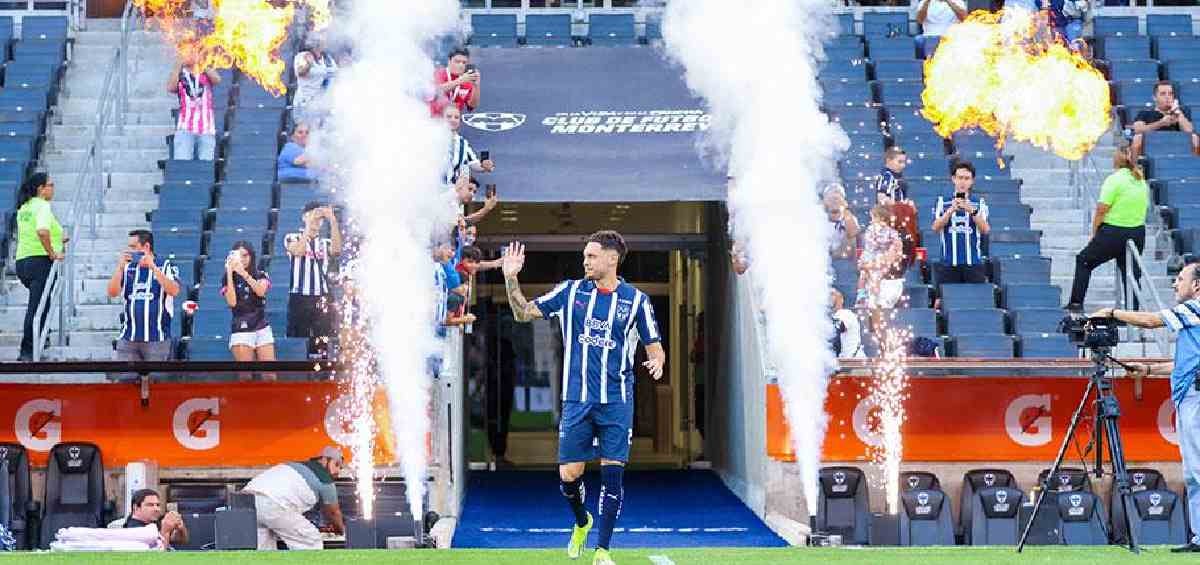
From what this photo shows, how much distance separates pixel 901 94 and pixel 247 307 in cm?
914

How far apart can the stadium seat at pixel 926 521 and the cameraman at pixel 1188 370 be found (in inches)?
139

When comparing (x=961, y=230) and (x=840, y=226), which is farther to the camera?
(x=840, y=226)

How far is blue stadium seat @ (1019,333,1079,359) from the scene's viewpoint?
17.9 m

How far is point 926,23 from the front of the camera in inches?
928

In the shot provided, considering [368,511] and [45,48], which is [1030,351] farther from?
[45,48]

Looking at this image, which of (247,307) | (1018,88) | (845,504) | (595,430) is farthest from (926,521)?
(1018,88)

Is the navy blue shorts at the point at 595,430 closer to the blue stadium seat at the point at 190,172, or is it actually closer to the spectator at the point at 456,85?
the spectator at the point at 456,85

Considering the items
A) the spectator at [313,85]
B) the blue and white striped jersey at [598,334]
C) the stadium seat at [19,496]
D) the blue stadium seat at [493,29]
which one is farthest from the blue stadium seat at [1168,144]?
the stadium seat at [19,496]

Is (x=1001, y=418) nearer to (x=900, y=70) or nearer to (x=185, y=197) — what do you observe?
(x=900, y=70)

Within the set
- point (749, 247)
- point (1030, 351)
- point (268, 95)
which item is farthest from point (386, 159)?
point (1030, 351)

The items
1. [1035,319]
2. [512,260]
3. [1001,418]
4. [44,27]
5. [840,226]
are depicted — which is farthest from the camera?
[44,27]

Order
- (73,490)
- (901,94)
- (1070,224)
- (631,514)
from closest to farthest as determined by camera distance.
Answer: (73,490) → (631,514) → (1070,224) → (901,94)

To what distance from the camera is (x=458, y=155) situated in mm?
18562

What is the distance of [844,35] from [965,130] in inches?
92.8
